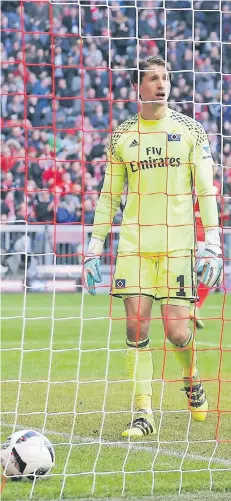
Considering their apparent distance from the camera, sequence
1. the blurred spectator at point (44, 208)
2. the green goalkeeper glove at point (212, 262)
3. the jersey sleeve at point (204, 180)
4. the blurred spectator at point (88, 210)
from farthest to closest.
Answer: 1. the blurred spectator at point (88, 210)
2. the blurred spectator at point (44, 208)
3. the jersey sleeve at point (204, 180)
4. the green goalkeeper glove at point (212, 262)

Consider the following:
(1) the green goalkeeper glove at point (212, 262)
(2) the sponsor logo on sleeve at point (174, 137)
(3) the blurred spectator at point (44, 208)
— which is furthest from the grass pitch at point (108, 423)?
(3) the blurred spectator at point (44, 208)

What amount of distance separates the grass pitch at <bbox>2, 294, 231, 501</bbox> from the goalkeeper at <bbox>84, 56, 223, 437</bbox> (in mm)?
178

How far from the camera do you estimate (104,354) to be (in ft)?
33.8

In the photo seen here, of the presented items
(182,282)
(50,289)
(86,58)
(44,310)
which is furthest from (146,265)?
(86,58)

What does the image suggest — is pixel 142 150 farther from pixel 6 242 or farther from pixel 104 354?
pixel 6 242

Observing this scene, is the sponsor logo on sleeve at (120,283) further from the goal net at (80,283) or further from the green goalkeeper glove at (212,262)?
the green goalkeeper glove at (212,262)

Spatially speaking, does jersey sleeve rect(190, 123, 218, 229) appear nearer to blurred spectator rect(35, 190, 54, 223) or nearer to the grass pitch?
the grass pitch

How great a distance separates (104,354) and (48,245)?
735cm

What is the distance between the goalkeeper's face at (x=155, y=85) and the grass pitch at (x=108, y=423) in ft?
4.05

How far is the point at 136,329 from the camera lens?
21.2 feet

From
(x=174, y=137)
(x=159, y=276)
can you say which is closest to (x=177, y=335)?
(x=159, y=276)

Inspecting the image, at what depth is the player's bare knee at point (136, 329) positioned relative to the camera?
21.1ft

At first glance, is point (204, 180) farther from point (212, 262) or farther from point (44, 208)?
point (44, 208)

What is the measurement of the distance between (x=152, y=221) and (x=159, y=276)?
33cm
